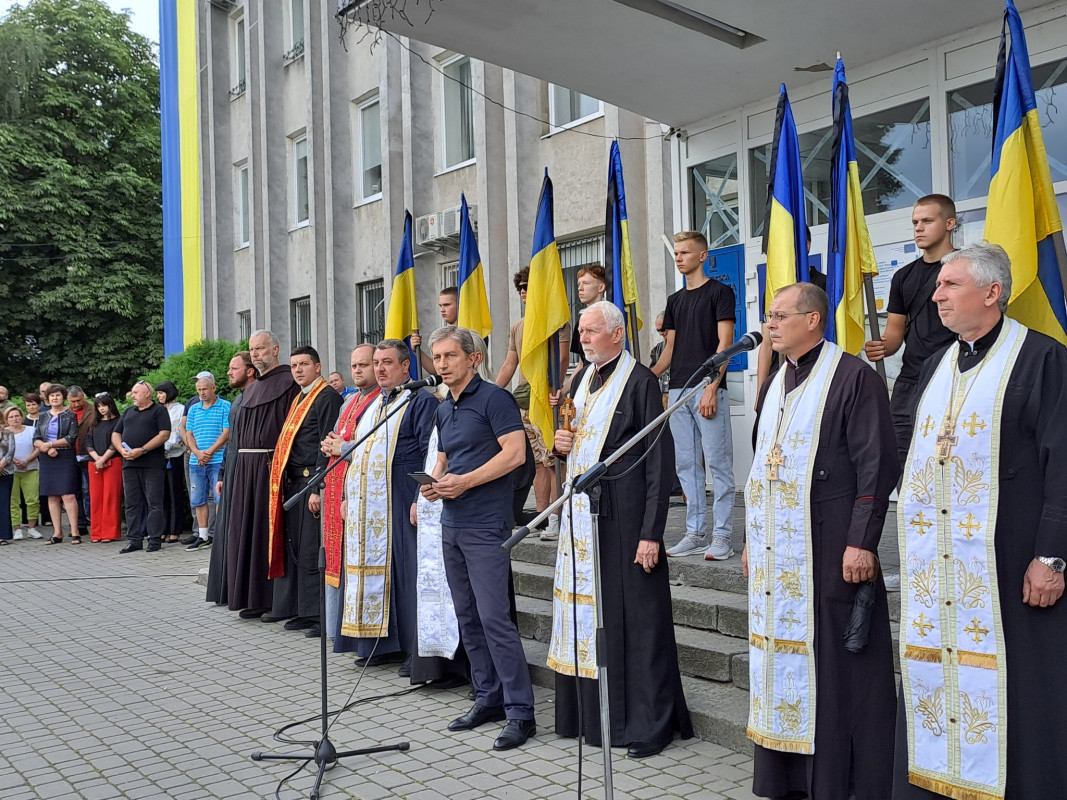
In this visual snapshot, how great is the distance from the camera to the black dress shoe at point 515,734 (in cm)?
532

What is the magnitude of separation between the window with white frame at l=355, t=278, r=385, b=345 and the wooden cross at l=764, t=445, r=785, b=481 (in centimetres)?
1474

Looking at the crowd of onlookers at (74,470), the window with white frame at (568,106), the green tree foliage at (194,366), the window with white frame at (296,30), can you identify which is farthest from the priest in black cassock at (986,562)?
the window with white frame at (296,30)

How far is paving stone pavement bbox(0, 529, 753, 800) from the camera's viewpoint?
4.86m

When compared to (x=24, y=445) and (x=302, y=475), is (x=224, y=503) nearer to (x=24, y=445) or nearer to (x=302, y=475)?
(x=302, y=475)

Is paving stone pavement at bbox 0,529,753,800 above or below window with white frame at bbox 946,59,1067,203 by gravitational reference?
below

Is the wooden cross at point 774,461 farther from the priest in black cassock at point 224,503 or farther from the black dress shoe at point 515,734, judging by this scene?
the priest in black cassock at point 224,503

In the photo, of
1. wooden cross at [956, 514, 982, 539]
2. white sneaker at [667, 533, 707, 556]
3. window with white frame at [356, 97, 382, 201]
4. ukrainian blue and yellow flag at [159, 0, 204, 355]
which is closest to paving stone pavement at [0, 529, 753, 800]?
white sneaker at [667, 533, 707, 556]

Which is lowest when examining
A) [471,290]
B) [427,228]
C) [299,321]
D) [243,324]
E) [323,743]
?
[323,743]

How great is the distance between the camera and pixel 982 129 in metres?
7.93

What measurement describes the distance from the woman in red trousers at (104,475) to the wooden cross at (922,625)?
508 inches

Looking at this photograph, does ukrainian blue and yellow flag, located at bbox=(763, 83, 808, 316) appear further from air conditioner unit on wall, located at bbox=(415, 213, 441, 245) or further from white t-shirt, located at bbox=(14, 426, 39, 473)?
white t-shirt, located at bbox=(14, 426, 39, 473)

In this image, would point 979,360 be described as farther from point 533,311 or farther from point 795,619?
point 533,311

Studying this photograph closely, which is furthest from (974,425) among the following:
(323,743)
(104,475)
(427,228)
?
(427,228)

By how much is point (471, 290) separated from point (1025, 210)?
17.1 feet
